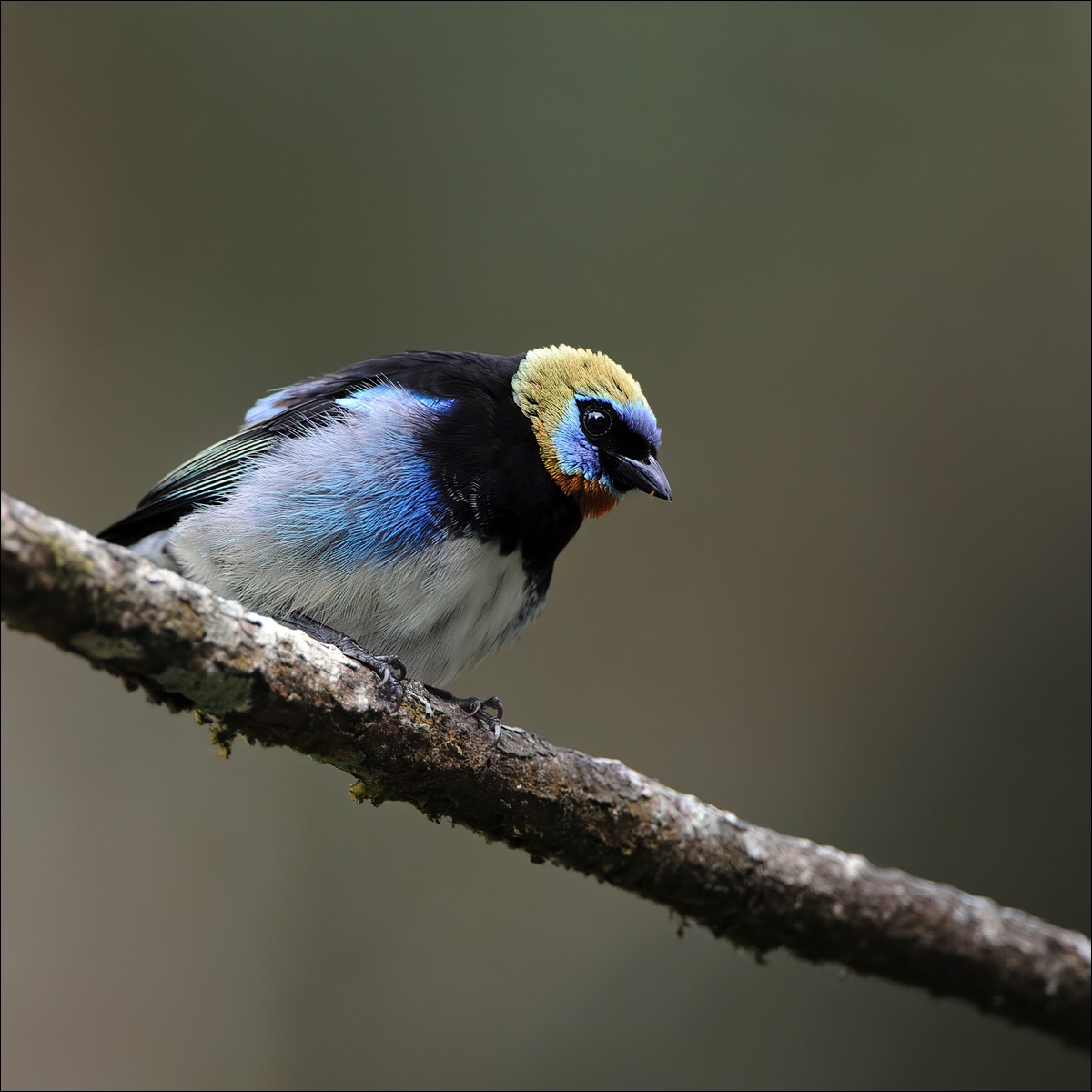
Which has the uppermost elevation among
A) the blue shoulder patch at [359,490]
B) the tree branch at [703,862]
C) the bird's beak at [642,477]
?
the bird's beak at [642,477]

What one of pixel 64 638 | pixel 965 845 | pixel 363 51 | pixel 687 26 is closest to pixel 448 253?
pixel 363 51

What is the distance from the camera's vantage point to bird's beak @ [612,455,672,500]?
3.88 metres

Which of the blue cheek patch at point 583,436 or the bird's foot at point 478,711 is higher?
the blue cheek patch at point 583,436

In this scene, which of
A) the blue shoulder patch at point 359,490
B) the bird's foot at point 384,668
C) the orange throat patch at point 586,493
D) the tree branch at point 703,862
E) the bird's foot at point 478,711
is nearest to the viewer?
the bird's foot at point 384,668

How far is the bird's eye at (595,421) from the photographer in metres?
3.93

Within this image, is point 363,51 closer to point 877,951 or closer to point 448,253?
point 448,253

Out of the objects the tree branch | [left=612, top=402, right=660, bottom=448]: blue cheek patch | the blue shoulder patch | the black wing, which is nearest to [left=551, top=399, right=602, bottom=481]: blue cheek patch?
[left=612, top=402, right=660, bottom=448]: blue cheek patch

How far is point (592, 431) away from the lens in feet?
12.9

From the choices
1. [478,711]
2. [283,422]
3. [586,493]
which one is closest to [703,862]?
[478,711]

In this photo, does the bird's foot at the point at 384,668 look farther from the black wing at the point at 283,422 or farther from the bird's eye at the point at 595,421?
the bird's eye at the point at 595,421

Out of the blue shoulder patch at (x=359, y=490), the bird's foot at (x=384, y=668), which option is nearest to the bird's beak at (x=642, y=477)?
the blue shoulder patch at (x=359, y=490)

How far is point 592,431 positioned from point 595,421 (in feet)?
0.12

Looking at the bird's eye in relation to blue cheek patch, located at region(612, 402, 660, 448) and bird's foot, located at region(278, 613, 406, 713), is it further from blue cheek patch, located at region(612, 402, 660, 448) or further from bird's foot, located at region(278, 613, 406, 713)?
bird's foot, located at region(278, 613, 406, 713)

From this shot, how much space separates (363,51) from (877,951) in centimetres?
658
